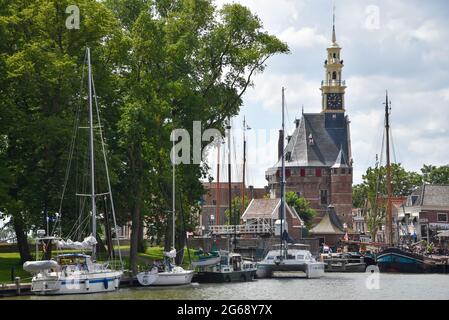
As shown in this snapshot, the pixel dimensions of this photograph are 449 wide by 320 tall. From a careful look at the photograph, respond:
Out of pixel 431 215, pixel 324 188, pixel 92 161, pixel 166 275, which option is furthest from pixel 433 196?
pixel 92 161

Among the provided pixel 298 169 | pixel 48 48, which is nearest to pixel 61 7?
pixel 48 48

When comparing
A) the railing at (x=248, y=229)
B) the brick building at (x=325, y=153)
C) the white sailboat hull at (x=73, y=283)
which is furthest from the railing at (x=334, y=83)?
the white sailboat hull at (x=73, y=283)

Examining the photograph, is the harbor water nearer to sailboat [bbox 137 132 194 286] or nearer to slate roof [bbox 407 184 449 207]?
sailboat [bbox 137 132 194 286]

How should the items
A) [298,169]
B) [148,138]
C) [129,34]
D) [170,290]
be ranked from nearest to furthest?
1. [170,290]
2. [148,138]
3. [129,34]
4. [298,169]

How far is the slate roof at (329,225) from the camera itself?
465 feet

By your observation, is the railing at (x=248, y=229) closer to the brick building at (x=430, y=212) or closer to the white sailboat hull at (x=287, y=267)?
the white sailboat hull at (x=287, y=267)

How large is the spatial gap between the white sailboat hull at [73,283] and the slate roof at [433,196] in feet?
267

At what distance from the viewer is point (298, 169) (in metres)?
160

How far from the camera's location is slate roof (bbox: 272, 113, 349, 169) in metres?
161

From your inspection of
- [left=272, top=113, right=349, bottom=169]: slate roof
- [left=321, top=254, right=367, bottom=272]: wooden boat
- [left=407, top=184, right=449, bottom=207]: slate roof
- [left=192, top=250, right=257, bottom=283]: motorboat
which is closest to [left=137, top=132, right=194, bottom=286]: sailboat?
[left=192, top=250, right=257, bottom=283]: motorboat

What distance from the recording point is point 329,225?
144 m

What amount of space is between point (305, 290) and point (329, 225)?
81438mm

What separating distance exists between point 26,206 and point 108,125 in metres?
9.82

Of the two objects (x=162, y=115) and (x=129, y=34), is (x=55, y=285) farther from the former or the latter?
(x=129, y=34)
